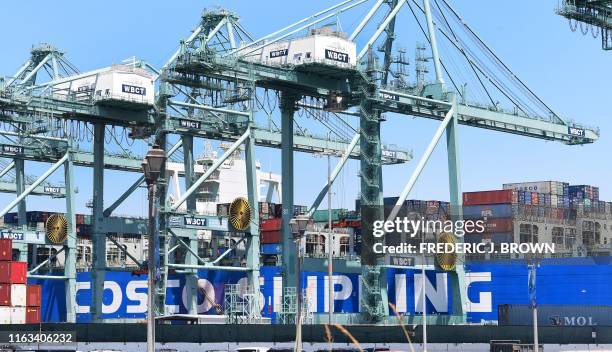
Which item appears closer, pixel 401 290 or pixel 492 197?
pixel 401 290

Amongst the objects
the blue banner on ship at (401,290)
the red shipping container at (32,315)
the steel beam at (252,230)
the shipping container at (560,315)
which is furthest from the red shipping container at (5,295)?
the shipping container at (560,315)

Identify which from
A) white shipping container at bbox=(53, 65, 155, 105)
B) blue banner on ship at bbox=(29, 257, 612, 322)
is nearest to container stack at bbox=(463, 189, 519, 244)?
blue banner on ship at bbox=(29, 257, 612, 322)

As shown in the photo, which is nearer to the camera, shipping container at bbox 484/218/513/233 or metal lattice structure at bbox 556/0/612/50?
metal lattice structure at bbox 556/0/612/50

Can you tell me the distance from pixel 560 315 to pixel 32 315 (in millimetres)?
34928

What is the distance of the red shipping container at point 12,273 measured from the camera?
232 feet

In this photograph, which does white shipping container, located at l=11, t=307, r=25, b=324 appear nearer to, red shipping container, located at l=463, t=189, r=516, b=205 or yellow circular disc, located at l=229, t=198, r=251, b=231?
yellow circular disc, located at l=229, t=198, r=251, b=231

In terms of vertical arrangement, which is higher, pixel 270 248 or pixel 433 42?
pixel 433 42

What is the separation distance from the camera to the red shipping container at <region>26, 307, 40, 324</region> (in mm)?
71562

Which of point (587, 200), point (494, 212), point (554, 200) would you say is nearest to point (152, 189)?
Result: point (494, 212)

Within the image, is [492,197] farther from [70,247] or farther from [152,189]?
[152,189]

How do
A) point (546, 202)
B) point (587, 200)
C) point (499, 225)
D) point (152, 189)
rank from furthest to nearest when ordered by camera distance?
point (587, 200)
point (546, 202)
point (499, 225)
point (152, 189)

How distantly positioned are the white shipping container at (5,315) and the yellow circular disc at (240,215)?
19.8 metres

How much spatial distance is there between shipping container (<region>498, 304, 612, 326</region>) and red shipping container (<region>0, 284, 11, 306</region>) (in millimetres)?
32185

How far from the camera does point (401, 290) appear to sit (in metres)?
86.8
